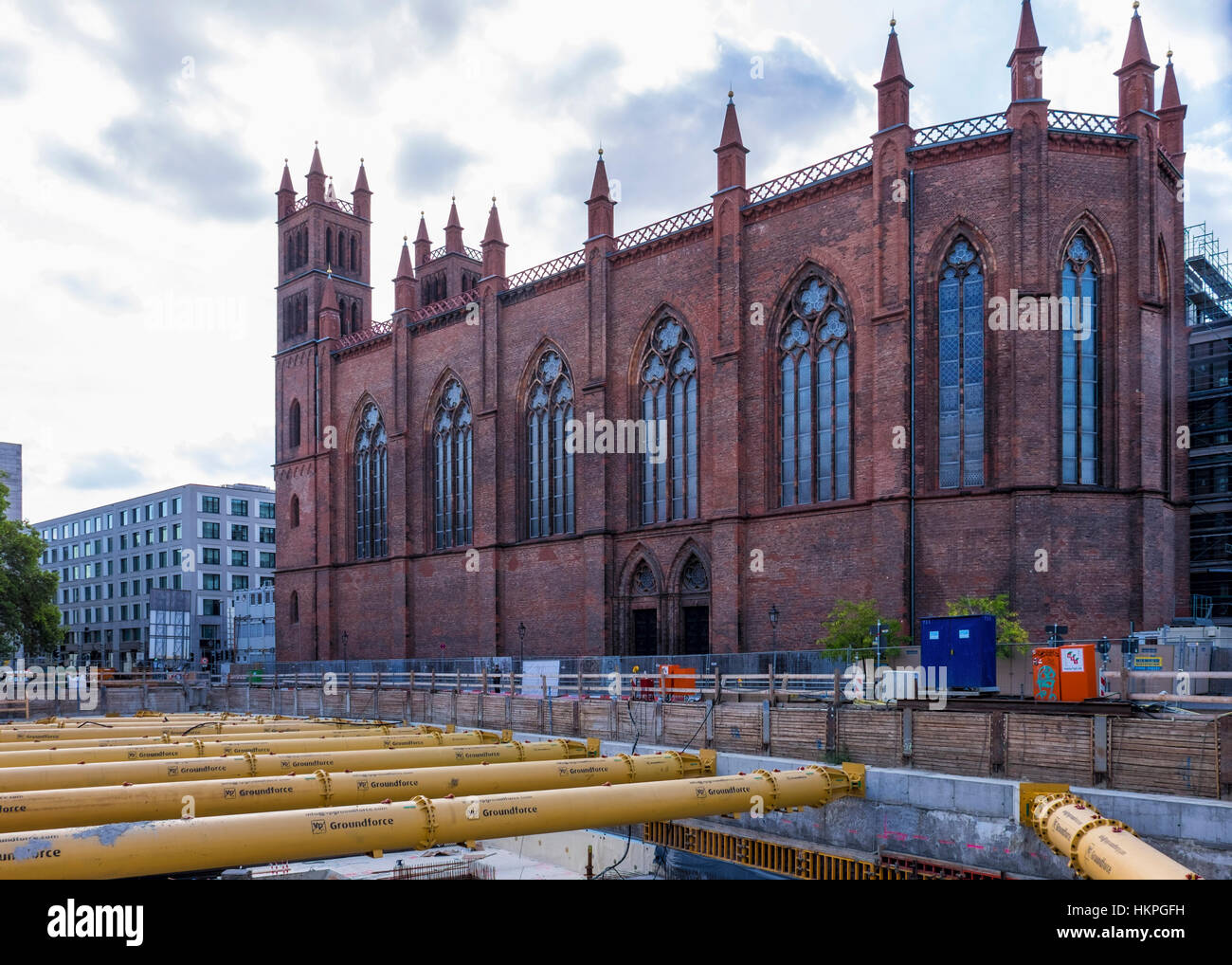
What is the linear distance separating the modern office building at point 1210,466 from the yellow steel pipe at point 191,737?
1313 inches

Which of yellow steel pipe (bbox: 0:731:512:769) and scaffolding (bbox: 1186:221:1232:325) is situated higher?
scaffolding (bbox: 1186:221:1232:325)

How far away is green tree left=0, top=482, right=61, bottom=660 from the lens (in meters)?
54.3

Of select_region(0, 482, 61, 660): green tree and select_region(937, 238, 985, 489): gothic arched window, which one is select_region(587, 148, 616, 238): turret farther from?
select_region(0, 482, 61, 660): green tree

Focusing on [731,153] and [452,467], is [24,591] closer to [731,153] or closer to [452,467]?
[452,467]

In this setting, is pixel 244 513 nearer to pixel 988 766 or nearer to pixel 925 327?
pixel 925 327

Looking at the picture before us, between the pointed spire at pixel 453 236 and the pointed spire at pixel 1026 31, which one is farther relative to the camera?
the pointed spire at pixel 453 236

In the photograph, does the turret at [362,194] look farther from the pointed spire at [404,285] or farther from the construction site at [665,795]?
the construction site at [665,795]

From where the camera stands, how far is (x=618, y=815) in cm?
1391

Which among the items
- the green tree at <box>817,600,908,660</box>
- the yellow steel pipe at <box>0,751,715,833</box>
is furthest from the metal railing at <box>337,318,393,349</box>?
the yellow steel pipe at <box>0,751,715,833</box>

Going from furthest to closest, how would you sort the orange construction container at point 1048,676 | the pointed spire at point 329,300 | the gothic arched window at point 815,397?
the pointed spire at point 329,300 → the gothic arched window at point 815,397 → the orange construction container at point 1048,676

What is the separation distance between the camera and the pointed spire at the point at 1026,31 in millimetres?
33469

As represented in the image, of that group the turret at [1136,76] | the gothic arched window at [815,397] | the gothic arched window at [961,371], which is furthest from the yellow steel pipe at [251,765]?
the turret at [1136,76]

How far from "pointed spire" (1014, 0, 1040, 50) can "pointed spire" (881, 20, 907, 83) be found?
3759mm
